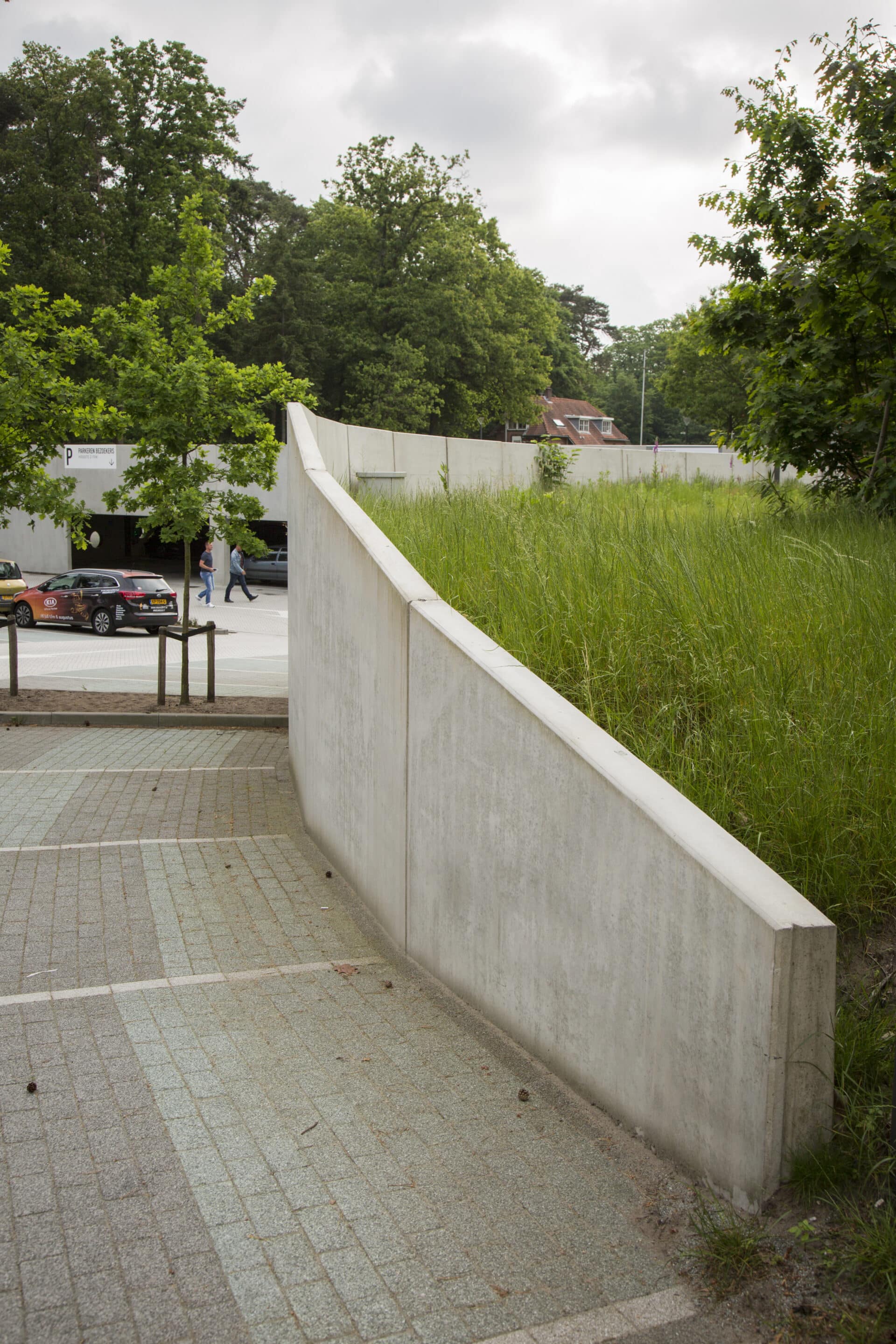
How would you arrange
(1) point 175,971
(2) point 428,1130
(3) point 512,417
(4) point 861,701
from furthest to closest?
(3) point 512,417 → (1) point 175,971 → (4) point 861,701 → (2) point 428,1130

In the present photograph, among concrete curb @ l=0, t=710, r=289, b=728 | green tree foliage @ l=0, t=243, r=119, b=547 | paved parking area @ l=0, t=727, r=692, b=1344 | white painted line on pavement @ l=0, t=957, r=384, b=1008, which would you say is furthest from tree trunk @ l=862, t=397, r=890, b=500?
green tree foliage @ l=0, t=243, r=119, b=547

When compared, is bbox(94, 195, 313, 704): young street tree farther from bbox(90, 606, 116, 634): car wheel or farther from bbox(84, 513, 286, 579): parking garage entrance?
bbox(84, 513, 286, 579): parking garage entrance

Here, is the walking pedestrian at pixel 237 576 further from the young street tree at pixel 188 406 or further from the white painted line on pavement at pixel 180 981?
the white painted line on pavement at pixel 180 981

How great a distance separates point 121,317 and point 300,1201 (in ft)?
43.1

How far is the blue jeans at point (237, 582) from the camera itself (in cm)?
3269

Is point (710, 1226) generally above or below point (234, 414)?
below

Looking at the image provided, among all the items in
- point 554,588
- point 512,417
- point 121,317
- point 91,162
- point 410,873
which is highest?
point 91,162

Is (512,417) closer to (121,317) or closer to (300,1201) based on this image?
(121,317)

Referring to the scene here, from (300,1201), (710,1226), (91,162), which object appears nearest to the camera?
(710,1226)

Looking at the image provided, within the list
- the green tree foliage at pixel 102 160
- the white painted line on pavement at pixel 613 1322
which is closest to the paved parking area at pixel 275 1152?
the white painted line on pavement at pixel 613 1322

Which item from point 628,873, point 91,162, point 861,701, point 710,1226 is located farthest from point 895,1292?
point 91,162

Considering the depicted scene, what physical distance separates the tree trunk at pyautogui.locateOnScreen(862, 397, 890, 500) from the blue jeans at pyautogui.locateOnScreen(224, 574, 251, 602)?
2609 centimetres

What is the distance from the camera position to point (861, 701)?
432 centimetres

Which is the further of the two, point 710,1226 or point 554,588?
point 554,588
